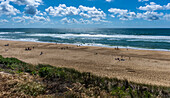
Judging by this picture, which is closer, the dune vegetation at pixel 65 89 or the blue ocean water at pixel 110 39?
the dune vegetation at pixel 65 89

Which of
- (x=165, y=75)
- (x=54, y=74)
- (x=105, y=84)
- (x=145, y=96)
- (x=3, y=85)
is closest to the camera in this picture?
(x=145, y=96)

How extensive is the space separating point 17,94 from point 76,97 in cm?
200

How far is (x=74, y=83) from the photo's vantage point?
5.82 m

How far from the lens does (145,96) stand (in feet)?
15.6

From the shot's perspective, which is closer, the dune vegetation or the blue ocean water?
the dune vegetation

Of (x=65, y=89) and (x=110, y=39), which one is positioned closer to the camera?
(x=65, y=89)

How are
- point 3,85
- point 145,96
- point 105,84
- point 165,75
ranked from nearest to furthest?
point 145,96 < point 3,85 < point 105,84 < point 165,75

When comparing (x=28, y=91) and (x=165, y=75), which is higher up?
(x=28, y=91)

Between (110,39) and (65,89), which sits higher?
(110,39)

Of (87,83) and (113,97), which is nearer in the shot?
(113,97)

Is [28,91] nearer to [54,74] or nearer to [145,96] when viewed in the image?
[54,74]

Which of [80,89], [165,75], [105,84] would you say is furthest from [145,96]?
[165,75]

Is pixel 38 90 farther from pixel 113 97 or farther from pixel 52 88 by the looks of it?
pixel 113 97

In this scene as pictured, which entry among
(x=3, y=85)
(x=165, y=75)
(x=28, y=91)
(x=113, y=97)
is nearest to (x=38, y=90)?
(x=28, y=91)
